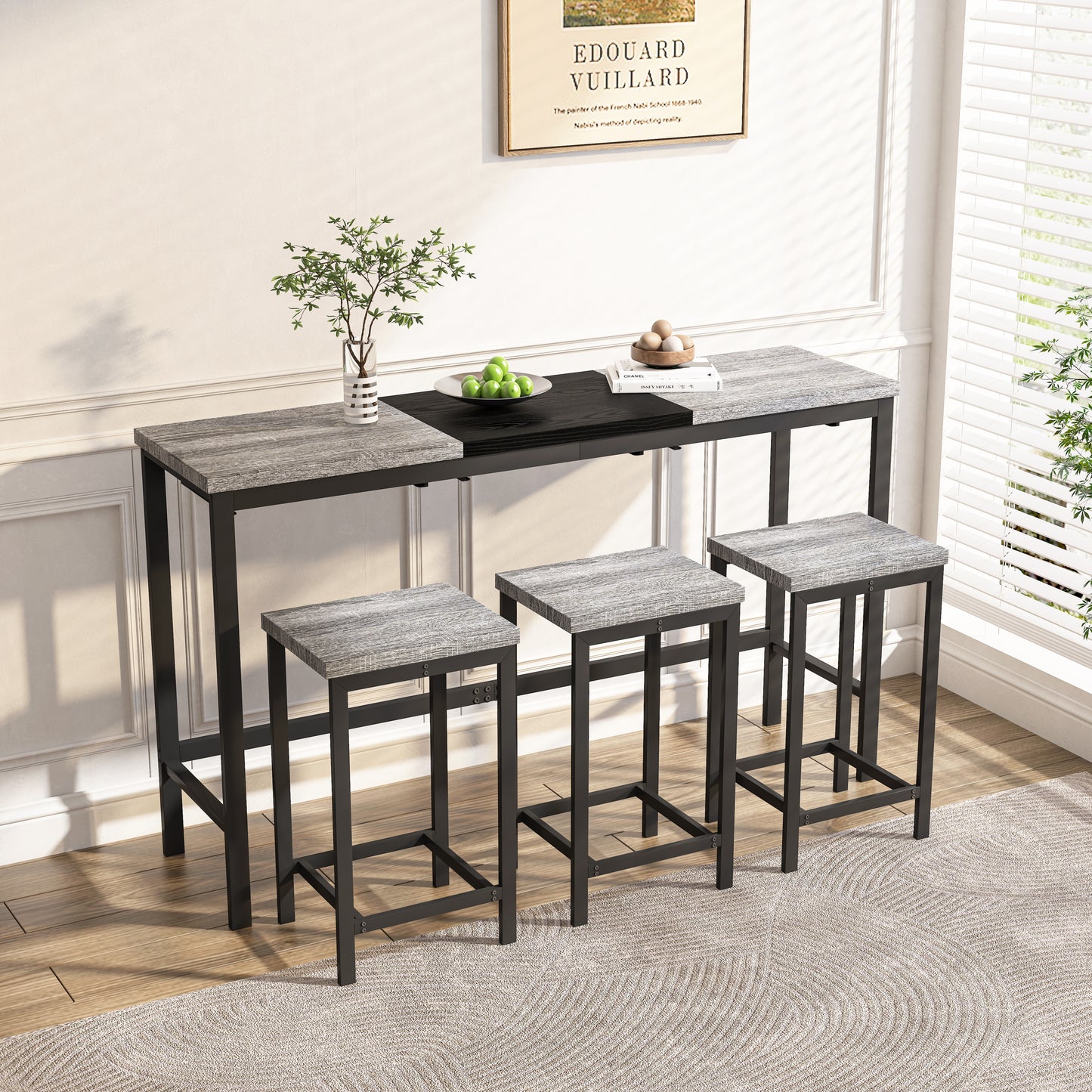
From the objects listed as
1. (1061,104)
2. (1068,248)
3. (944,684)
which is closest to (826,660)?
(944,684)

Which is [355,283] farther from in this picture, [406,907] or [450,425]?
[406,907]

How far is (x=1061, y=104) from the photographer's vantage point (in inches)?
154

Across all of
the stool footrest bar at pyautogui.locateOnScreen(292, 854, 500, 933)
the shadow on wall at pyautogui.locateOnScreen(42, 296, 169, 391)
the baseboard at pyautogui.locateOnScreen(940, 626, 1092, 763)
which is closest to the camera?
the stool footrest bar at pyautogui.locateOnScreen(292, 854, 500, 933)

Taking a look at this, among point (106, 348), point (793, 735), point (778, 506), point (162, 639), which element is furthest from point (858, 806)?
point (106, 348)

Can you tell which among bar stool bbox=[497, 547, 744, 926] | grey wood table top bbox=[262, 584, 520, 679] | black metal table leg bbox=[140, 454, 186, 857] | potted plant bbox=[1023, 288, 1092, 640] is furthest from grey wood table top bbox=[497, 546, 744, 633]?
potted plant bbox=[1023, 288, 1092, 640]

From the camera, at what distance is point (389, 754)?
386 centimetres

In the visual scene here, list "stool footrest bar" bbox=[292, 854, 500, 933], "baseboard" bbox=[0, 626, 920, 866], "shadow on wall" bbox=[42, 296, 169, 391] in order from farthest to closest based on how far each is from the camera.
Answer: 1. "baseboard" bbox=[0, 626, 920, 866]
2. "shadow on wall" bbox=[42, 296, 169, 391]
3. "stool footrest bar" bbox=[292, 854, 500, 933]

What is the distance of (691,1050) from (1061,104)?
252 cm

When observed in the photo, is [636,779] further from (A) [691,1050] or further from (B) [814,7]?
(B) [814,7]

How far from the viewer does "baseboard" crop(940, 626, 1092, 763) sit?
4.02 metres

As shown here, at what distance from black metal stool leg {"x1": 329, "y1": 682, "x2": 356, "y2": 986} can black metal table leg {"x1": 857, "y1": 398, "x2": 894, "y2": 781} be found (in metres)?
1.36

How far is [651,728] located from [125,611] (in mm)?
1212

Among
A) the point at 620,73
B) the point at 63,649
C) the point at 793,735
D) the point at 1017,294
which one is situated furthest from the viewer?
the point at 1017,294

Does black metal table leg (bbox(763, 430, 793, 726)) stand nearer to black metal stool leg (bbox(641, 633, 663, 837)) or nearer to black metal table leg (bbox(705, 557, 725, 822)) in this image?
black metal table leg (bbox(705, 557, 725, 822))
